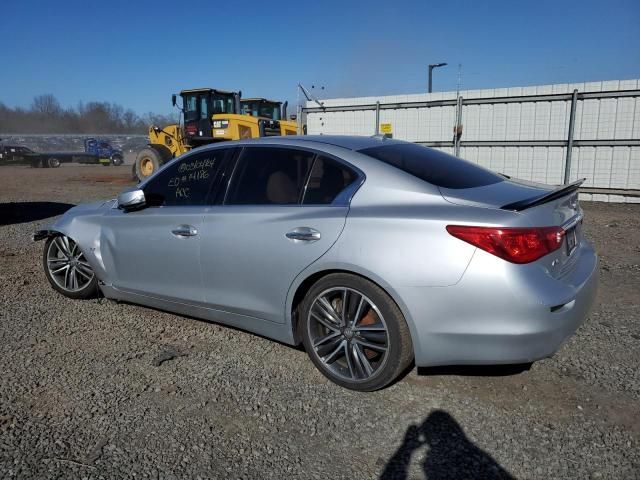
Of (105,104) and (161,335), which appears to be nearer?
(161,335)

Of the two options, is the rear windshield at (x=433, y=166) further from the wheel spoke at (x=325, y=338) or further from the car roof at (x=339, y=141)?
the wheel spoke at (x=325, y=338)

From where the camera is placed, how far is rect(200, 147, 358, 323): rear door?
10.5ft

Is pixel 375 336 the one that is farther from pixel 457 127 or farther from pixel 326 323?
pixel 457 127

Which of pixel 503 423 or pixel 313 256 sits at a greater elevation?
pixel 313 256

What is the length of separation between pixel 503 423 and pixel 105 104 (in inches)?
4155

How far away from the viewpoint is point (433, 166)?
3.46 m

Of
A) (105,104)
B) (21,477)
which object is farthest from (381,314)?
(105,104)

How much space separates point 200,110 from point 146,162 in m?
2.73

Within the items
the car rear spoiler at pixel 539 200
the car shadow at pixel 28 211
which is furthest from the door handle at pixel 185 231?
the car shadow at pixel 28 211

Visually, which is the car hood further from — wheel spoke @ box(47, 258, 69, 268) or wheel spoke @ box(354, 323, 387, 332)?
wheel spoke @ box(354, 323, 387, 332)

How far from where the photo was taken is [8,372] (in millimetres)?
3453

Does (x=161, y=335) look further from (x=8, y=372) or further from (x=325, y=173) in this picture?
(x=325, y=173)

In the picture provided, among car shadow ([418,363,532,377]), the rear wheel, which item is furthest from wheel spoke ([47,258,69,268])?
the rear wheel

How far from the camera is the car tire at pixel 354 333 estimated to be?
9.64 ft
